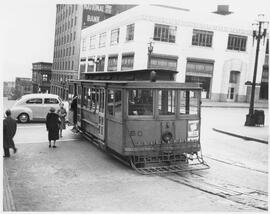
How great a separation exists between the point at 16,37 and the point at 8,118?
3.49 meters

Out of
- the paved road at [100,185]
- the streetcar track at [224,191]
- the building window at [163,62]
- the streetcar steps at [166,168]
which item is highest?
the building window at [163,62]

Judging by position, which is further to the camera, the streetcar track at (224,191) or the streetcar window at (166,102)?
the streetcar window at (166,102)

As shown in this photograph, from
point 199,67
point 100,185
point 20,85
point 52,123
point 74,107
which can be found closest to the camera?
point 100,185

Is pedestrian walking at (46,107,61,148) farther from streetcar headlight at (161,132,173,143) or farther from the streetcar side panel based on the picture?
streetcar headlight at (161,132,173,143)

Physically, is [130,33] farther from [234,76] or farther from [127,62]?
[234,76]

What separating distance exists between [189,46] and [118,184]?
3181 centimetres

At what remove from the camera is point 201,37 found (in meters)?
38.5

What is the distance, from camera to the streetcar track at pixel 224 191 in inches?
295

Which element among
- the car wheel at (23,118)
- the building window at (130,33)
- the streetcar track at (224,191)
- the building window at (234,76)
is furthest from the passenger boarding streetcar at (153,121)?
the building window at (234,76)

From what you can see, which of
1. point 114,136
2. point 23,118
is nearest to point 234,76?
point 23,118

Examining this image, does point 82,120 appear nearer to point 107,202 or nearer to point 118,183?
point 118,183

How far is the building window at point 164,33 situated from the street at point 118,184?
2548 cm

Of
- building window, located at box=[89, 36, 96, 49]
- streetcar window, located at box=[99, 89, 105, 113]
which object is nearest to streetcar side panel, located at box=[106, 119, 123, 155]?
streetcar window, located at box=[99, 89, 105, 113]

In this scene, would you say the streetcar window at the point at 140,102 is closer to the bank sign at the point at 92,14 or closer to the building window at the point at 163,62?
the building window at the point at 163,62
